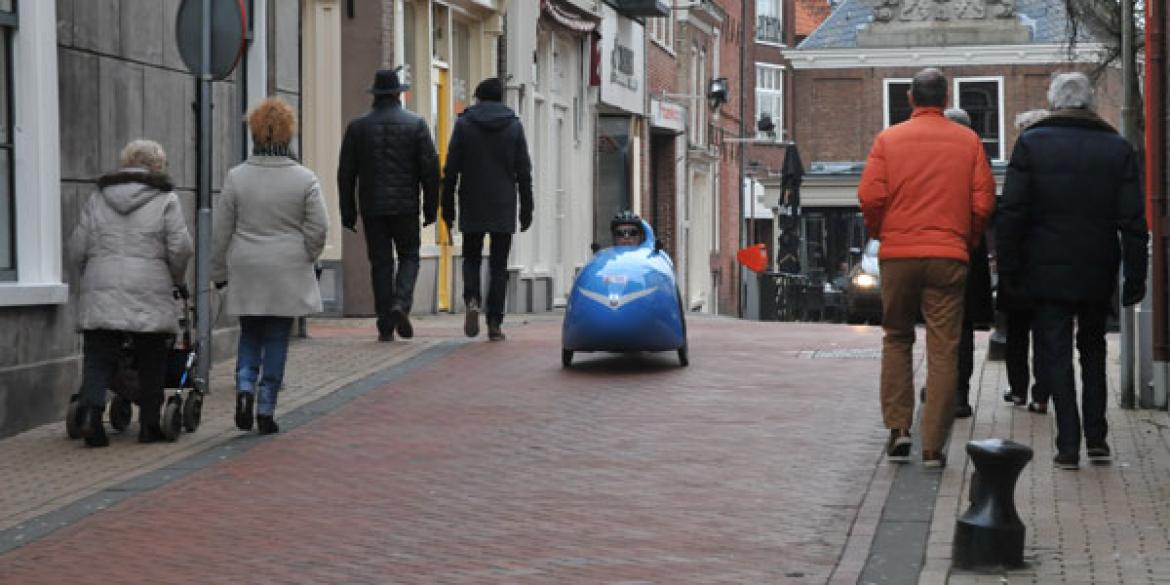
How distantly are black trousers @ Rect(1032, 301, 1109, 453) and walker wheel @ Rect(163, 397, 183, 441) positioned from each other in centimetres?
439

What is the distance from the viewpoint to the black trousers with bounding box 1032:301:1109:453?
34.7 feet

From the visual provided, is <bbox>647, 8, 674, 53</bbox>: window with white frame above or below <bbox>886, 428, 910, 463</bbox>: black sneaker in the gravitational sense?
above

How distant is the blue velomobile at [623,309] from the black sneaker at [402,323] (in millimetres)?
2184

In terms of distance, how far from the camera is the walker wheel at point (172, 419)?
11.9m

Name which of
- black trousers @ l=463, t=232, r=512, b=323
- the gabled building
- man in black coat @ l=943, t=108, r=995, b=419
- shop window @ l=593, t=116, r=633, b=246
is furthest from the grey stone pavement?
the gabled building

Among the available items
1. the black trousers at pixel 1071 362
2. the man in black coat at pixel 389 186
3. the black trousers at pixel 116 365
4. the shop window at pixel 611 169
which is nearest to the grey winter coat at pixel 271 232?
the black trousers at pixel 116 365

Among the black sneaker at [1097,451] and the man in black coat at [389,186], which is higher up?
the man in black coat at [389,186]

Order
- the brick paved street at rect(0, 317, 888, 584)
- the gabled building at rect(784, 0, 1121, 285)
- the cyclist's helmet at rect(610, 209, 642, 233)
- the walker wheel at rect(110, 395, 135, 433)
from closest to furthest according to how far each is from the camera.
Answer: the brick paved street at rect(0, 317, 888, 584)
the walker wheel at rect(110, 395, 135, 433)
the cyclist's helmet at rect(610, 209, 642, 233)
the gabled building at rect(784, 0, 1121, 285)

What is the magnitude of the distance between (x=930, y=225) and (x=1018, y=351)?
264cm

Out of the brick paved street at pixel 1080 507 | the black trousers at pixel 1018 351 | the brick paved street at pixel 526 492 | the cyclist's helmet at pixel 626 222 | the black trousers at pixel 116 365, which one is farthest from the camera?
the cyclist's helmet at pixel 626 222

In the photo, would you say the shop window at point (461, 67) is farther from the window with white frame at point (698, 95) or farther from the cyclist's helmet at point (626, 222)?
the window with white frame at point (698, 95)

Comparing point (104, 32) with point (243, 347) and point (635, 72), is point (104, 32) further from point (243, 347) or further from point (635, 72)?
point (635, 72)

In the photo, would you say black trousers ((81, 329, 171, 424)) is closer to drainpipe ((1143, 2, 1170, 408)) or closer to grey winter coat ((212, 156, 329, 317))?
grey winter coat ((212, 156, 329, 317))

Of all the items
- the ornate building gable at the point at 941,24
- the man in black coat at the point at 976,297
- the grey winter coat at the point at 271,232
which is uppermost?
the ornate building gable at the point at 941,24
